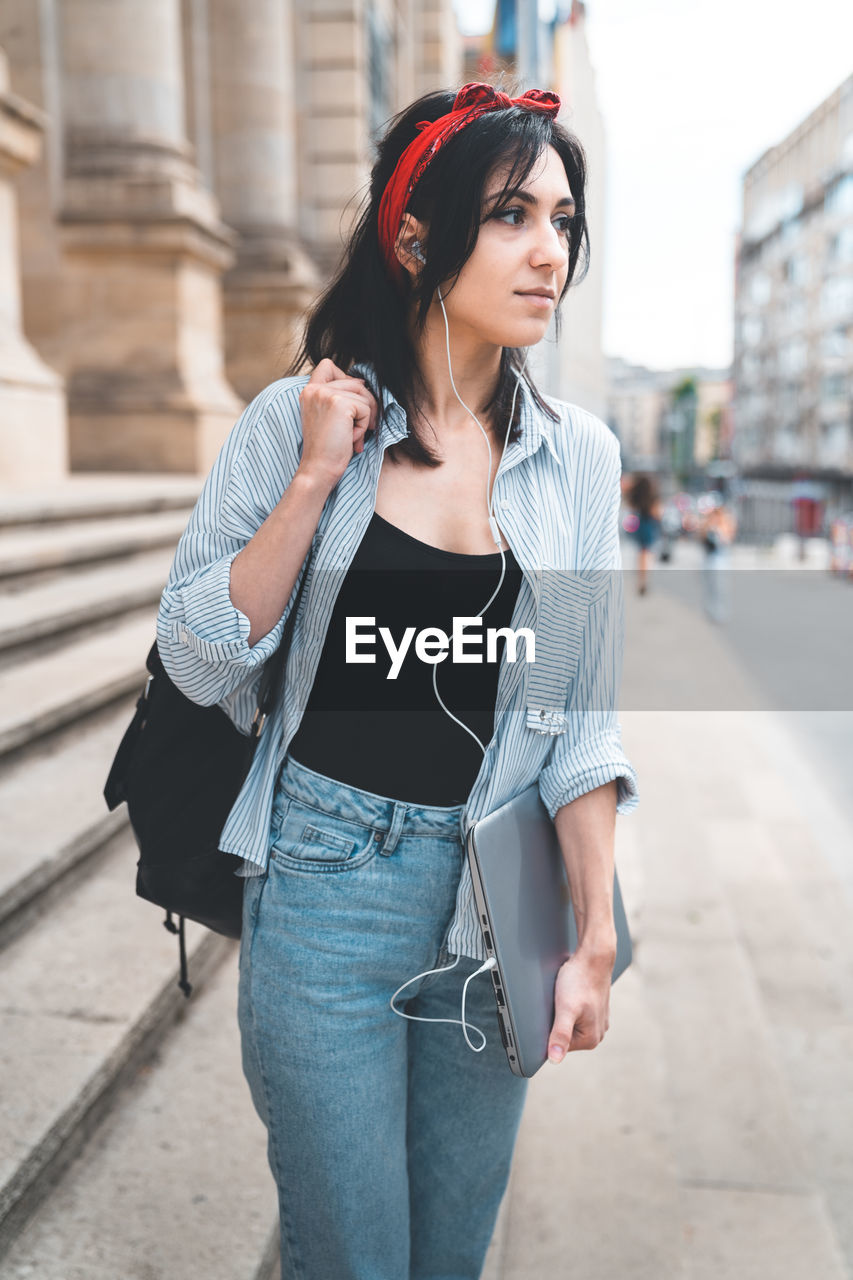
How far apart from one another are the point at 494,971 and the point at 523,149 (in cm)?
106

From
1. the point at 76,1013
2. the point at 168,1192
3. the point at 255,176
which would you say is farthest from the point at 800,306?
the point at 168,1192

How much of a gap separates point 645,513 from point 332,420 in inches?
571

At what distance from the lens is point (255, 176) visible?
11.6 m

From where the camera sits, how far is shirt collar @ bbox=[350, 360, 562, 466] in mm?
1521

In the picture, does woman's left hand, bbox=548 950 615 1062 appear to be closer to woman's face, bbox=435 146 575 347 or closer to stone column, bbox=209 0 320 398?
woman's face, bbox=435 146 575 347

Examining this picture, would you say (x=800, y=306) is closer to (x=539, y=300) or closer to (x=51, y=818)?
(x=51, y=818)

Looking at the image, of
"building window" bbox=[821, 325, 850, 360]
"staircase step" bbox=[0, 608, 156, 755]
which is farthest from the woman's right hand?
"building window" bbox=[821, 325, 850, 360]

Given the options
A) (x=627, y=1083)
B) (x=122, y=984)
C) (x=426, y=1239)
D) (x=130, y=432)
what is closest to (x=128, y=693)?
(x=122, y=984)

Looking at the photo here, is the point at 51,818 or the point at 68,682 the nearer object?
the point at 51,818

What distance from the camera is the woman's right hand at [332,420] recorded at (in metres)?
1.39

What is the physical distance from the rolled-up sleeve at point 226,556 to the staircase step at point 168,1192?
1.32 m

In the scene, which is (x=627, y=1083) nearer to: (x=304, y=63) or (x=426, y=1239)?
(x=426, y=1239)

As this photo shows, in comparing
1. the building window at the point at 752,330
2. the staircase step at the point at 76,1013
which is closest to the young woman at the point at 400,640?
the staircase step at the point at 76,1013

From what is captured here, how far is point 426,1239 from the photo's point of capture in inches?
69.1
